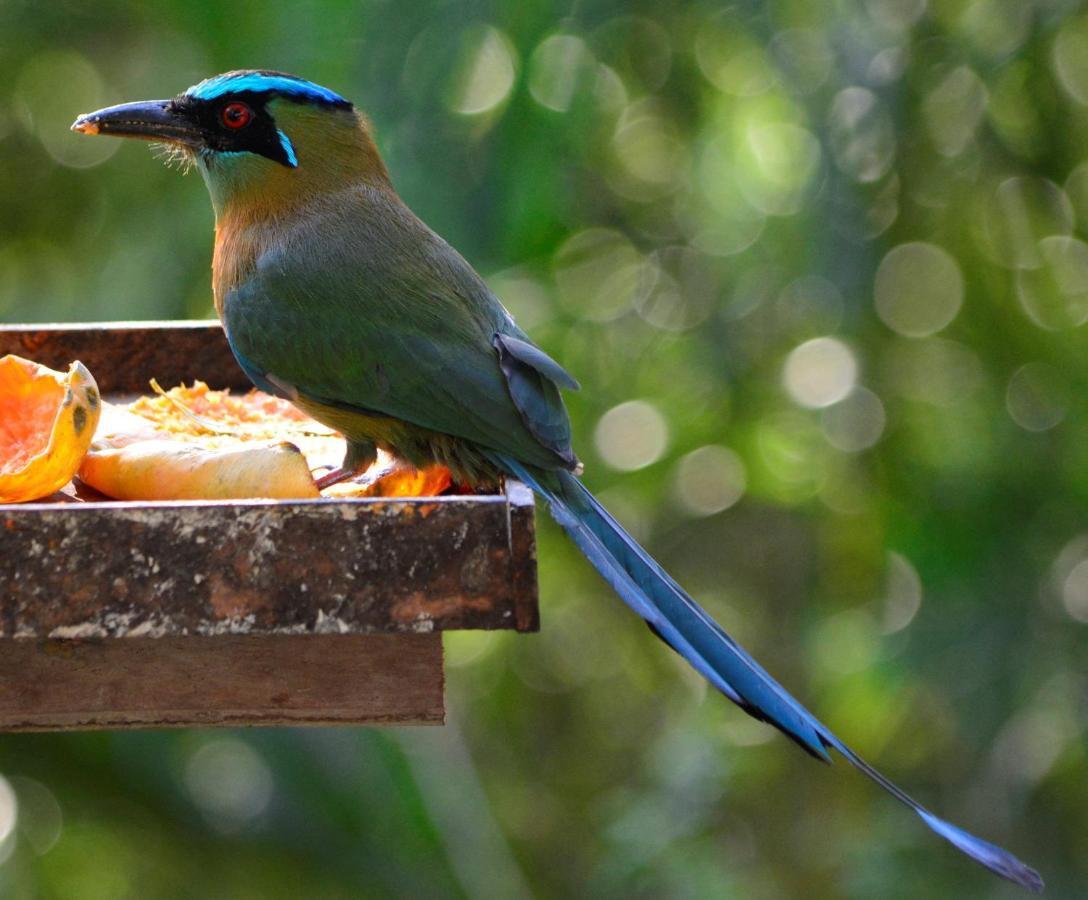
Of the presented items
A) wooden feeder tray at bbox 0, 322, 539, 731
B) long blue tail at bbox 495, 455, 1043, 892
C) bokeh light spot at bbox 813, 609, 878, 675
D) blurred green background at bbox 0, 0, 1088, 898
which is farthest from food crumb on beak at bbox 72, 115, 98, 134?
bokeh light spot at bbox 813, 609, 878, 675

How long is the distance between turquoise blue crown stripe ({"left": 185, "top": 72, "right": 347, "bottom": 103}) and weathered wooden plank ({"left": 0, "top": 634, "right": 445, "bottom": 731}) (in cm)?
113

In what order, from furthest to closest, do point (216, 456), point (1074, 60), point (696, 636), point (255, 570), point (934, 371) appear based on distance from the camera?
point (934, 371) → point (1074, 60) → point (696, 636) → point (216, 456) → point (255, 570)

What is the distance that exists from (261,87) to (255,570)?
1.35 m

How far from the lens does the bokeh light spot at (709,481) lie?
5395mm

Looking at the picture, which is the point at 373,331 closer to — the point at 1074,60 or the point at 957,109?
the point at 957,109

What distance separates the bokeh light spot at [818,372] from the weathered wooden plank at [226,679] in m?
2.91

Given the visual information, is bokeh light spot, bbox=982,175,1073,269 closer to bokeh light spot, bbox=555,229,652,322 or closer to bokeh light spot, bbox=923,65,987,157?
bokeh light spot, bbox=923,65,987,157

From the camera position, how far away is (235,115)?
275 cm

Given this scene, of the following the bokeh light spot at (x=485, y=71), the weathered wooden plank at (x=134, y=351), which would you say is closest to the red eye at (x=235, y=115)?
the weathered wooden plank at (x=134, y=351)

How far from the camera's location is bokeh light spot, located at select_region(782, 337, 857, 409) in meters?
4.77

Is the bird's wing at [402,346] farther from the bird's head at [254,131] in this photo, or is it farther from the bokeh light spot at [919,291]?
the bokeh light spot at [919,291]

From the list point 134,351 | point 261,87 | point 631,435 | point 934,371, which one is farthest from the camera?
point 631,435

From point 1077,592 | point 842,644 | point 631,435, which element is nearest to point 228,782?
point 631,435

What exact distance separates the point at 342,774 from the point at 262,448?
12.1 ft
